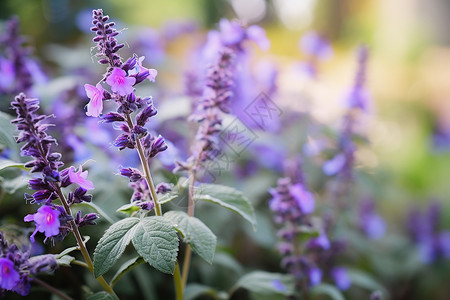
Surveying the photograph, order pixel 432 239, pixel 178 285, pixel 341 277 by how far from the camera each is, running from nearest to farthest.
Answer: pixel 178 285 → pixel 341 277 → pixel 432 239

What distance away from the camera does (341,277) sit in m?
2.12

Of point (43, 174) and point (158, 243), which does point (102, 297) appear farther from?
point (43, 174)

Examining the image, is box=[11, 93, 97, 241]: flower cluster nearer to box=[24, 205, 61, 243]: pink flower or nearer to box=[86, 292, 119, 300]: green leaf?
box=[24, 205, 61, 243]: pink flower

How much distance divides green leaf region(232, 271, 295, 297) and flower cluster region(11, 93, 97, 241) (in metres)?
0.73

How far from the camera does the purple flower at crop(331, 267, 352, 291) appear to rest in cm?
212

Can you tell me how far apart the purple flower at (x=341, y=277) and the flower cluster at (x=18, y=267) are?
141 centimetres

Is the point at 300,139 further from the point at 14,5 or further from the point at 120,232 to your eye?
the point at 14,5

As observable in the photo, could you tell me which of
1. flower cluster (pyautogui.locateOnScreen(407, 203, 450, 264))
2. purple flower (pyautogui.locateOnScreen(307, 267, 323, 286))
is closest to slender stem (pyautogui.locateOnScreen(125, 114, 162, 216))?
purple flower (pyautogui.locateOnScreen(307, 267, 323, 286))

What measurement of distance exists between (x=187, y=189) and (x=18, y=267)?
76 centimetres

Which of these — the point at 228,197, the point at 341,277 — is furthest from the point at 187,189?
the point at 341,277

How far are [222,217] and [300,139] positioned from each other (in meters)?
0.73

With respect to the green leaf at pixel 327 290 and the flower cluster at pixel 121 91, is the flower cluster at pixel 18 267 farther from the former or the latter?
the green leaf at pixel 327 290

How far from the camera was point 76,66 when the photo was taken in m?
3.25

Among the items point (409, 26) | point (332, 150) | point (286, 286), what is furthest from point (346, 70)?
point (286, 286)
